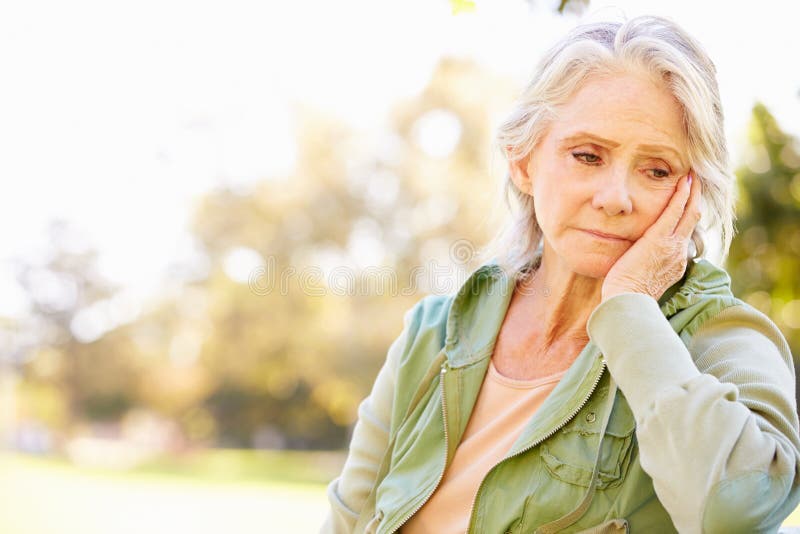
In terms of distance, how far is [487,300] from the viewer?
6.99ft

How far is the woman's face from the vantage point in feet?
5.68

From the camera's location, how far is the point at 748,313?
1622 millimetres

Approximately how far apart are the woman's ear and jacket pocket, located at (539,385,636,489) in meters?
0.57

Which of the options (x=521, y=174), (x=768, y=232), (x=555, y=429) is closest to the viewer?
(x=555, y=429)

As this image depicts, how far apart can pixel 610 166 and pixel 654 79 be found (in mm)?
199

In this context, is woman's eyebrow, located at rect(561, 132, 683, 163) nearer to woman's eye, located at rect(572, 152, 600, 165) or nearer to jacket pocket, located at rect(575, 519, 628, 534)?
woman's eye, located at rect(572, 152, 600, 165)

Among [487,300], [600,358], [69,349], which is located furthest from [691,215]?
[69,349]

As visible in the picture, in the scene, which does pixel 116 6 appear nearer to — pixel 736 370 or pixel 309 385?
pixel 309 385

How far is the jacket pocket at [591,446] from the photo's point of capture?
161cm

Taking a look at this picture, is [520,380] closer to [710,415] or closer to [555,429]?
[555,429]

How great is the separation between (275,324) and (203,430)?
4.99 metres

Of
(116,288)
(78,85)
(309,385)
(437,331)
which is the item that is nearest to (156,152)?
(78,85)

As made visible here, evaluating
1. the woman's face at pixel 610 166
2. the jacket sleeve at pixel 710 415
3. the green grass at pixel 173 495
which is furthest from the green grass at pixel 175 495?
the jacket sleeve at pixel 710 415

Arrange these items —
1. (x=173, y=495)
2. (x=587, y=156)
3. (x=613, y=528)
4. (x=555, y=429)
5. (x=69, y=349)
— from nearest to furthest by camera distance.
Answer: (x=613, y=528) → (x=555, y=429) → (x=587, y=156) → (x=173, y=495) → (x=69, y=349)
